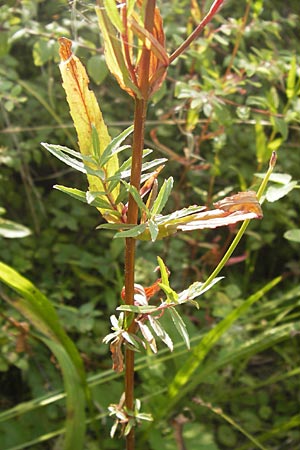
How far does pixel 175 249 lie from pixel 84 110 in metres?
0.88

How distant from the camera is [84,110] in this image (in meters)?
0.54

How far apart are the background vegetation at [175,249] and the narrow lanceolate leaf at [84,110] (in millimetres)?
414

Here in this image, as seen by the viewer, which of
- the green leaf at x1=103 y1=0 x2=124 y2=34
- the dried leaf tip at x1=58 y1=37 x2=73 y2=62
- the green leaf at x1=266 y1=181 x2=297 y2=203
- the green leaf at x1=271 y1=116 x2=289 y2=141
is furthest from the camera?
the green leaf at x1=271 y1=116 x2=289 y2=141

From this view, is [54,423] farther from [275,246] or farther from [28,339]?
[275,246]

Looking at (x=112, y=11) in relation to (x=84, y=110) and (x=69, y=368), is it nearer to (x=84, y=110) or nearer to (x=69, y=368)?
(x=84, y=110)

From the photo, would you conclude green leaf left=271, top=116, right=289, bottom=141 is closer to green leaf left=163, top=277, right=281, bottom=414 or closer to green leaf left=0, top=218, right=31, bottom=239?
green leaf left=163, top=277, right=281, bottom=414

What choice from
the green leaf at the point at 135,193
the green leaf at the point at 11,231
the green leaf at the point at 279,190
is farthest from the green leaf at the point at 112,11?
the green leaf at the point at 11,231

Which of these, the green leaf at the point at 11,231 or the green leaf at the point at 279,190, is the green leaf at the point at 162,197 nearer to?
the green leaf at the point at 279,190

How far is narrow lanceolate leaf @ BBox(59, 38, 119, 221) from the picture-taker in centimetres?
53

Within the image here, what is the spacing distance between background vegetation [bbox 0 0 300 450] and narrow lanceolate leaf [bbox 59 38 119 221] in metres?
0.41

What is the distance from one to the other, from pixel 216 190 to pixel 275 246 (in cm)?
23

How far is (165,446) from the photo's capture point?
3.52ft

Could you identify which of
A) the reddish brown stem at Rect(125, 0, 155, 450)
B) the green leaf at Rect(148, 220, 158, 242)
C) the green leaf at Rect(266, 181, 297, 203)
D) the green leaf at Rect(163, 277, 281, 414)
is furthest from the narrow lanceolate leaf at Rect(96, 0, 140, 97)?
the green leaf at Rect(163, 277, 281, 414)

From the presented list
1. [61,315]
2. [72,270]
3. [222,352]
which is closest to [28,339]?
[61,315]
